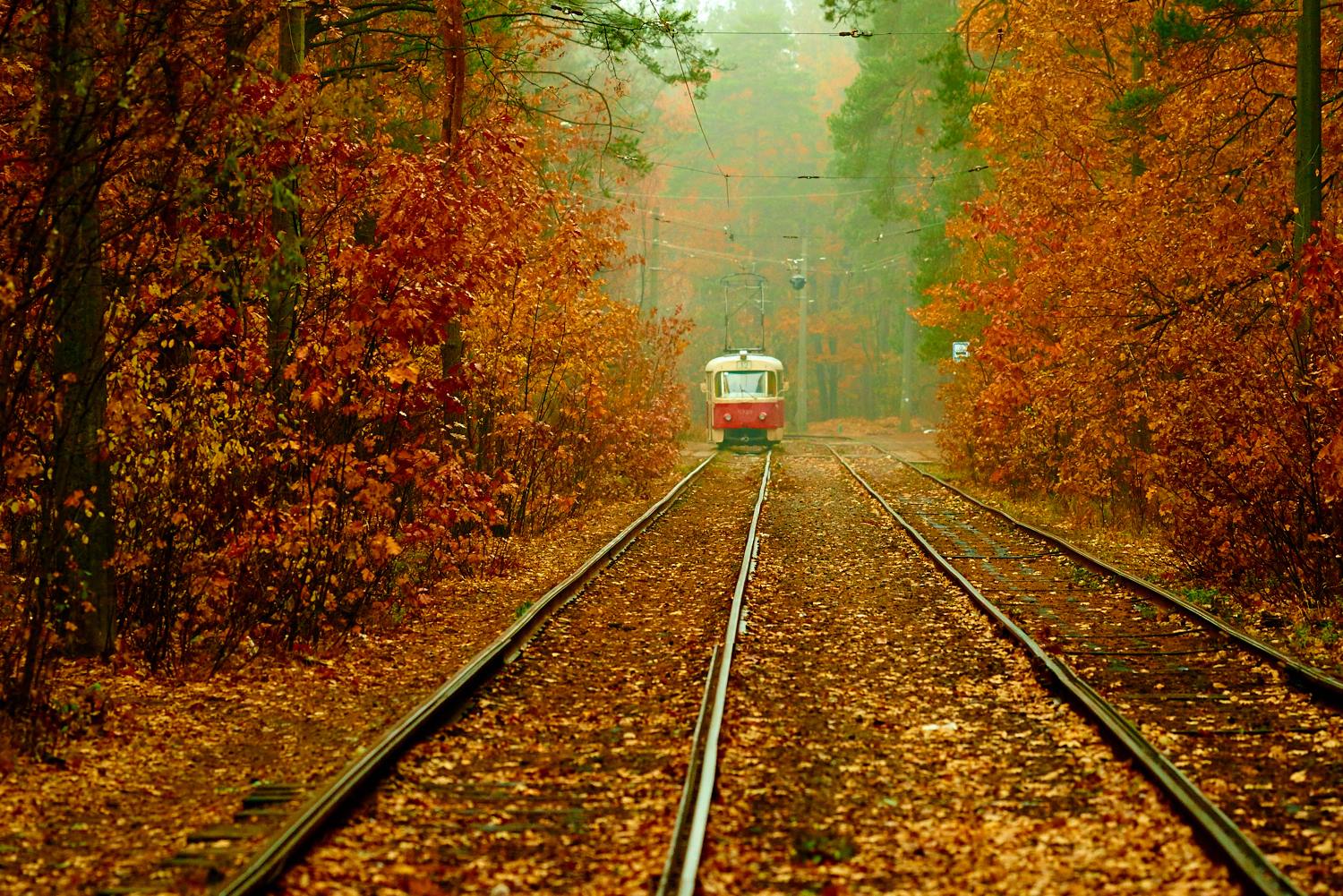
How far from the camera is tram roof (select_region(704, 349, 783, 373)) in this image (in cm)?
3997

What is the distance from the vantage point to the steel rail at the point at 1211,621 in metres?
7.71

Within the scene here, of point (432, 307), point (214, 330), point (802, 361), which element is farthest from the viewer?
point (802, 361)

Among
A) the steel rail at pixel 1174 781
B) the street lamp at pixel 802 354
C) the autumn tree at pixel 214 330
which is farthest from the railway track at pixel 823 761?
the street lamp at pixel 802 354

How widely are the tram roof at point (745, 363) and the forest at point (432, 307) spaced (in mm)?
15699

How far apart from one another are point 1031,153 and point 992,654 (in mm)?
Result: 14539

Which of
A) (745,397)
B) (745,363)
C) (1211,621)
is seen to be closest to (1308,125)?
(1211,621)

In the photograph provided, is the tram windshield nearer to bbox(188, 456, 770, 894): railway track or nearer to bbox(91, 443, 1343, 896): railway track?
bbox(91, 443, 1343, 896): railway track

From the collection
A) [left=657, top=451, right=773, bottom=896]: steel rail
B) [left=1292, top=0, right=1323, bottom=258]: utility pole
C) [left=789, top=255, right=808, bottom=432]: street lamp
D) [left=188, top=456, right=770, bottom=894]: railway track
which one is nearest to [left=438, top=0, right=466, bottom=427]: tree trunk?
[left=188, top=456, right=770, bottom=894]: railway track

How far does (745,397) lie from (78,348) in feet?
107

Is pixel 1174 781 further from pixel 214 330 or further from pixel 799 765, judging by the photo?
pixel 214 330

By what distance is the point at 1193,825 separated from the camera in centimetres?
533

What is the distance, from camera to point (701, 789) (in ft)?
18.9

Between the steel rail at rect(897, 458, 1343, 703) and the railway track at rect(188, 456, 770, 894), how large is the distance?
3.48 m

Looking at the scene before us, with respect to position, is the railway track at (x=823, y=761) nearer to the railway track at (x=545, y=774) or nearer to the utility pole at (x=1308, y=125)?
the railway track at (x=545, y=774)
